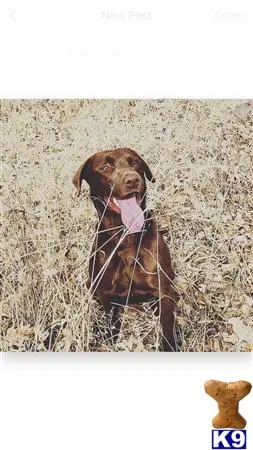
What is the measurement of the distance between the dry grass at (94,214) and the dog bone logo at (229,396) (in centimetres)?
17

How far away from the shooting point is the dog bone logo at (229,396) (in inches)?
72.2

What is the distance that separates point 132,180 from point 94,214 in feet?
0.51

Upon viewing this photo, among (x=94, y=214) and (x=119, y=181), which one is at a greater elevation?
(x=119, y=181)

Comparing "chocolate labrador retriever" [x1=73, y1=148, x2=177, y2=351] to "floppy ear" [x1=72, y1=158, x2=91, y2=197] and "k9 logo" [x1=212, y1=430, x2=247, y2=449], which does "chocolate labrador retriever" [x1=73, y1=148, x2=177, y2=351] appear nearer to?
"floppy ear" [x1=72, y1=158, x2=91, y2=197]

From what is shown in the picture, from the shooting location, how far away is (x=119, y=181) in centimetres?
200

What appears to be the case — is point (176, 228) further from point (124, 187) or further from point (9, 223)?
point (9, 223)

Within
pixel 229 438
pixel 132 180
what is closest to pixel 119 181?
pixel 132 180

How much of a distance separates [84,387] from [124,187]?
2.08 feet

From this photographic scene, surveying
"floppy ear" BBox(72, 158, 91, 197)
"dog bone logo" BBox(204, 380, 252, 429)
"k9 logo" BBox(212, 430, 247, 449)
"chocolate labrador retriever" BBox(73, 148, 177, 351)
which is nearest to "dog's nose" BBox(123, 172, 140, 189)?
"chocolate labrador retriever" BBox(73, 148, 177, 351)

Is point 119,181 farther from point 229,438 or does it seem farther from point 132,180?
point 229,438

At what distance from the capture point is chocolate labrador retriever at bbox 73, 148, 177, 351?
6.54ft

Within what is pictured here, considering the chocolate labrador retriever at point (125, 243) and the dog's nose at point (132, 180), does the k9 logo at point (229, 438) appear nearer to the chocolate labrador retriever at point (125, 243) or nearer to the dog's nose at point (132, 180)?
the chocolate labrador retriever at point (125, 243)
